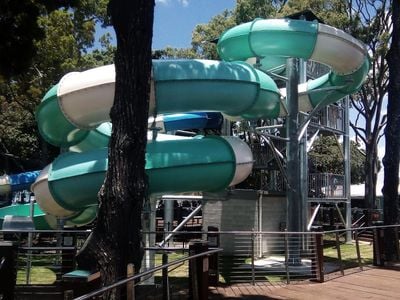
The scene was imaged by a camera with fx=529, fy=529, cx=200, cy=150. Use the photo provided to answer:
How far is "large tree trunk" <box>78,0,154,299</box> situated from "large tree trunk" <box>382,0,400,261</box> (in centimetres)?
822

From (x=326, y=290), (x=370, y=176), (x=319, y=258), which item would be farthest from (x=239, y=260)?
(x=370, y=176)

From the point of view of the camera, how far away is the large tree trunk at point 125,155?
7.12 m

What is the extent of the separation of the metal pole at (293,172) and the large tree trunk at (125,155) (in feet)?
18.9

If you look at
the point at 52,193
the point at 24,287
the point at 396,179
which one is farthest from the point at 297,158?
the point at 24,287

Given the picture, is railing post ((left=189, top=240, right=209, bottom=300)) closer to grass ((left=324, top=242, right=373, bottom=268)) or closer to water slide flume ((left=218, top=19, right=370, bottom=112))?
water slide flume ((left=218, top=19, right=370, bottom=112))

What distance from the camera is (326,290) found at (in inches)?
378

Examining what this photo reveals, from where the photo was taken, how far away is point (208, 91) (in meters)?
9.38

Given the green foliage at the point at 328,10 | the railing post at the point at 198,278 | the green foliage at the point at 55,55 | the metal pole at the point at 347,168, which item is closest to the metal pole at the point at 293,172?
the railing post at the point at 198,278

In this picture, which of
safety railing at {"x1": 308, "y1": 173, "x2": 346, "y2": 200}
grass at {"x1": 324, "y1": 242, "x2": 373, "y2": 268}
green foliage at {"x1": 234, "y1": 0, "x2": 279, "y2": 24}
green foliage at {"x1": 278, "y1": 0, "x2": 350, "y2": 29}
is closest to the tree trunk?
grass at {"x1": 324, "y1": 242, "x2": 373, "y2": 268}

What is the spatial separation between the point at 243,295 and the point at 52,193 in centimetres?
399

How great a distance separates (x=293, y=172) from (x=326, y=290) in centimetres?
361

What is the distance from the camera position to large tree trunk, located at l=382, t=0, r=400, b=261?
13.6 m

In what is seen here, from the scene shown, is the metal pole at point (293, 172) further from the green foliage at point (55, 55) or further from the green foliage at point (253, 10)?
the green foliage at point (253, 10)

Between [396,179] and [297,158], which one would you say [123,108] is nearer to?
[297,158]
